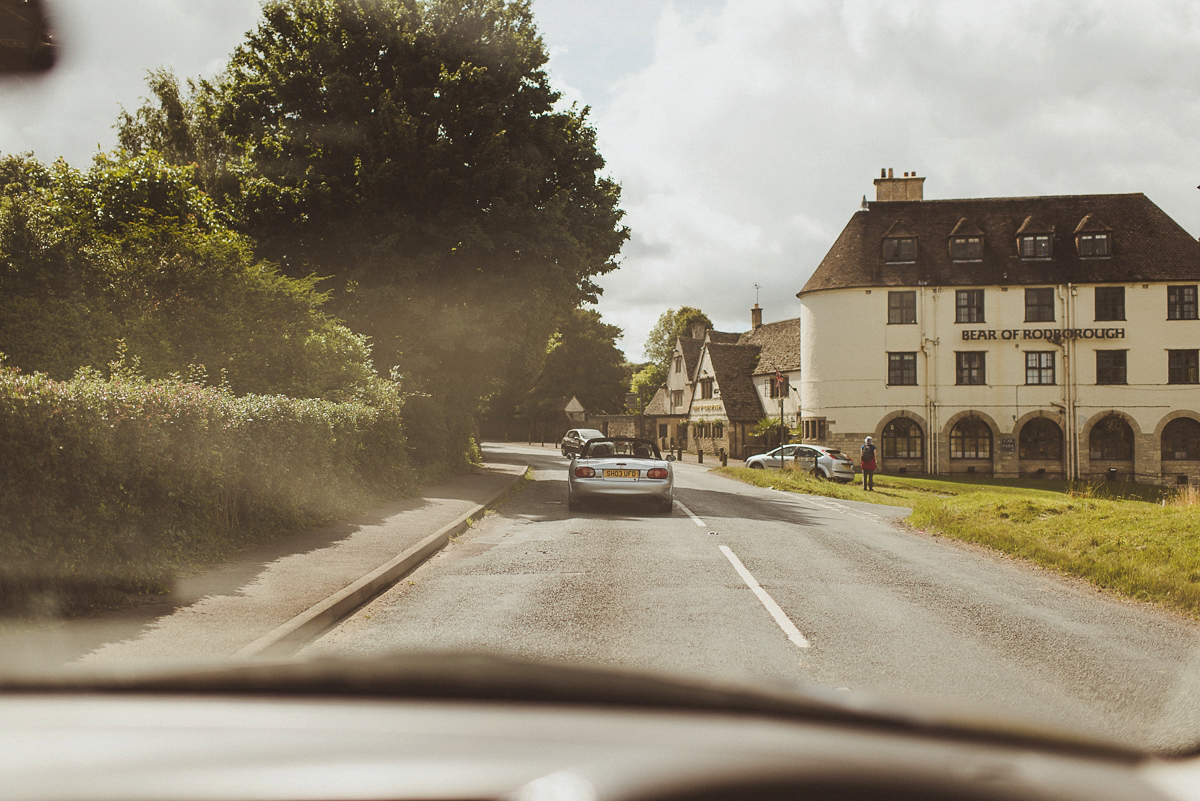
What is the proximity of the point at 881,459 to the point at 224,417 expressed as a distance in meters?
39.3

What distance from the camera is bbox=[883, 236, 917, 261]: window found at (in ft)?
149

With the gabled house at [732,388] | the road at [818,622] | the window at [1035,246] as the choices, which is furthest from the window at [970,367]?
the road at [818,622]

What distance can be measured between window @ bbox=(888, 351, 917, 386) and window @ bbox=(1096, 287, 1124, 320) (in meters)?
9.90

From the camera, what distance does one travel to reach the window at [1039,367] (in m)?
44.1

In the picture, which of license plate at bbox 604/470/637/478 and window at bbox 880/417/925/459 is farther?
window at bbox 880/417/925/459

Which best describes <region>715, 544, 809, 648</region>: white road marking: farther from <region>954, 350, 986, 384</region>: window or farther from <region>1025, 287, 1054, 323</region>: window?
<region>1025, 287, 1054, 323</region>: window

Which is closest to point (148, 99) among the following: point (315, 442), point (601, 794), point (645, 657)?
point (315, 442)

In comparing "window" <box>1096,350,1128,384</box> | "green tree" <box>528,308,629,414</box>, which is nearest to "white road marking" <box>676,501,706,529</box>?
"window" <box>1096,350,1128,384</box>

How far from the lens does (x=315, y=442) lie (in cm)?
1348

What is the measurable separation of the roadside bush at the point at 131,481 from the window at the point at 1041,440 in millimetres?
40636

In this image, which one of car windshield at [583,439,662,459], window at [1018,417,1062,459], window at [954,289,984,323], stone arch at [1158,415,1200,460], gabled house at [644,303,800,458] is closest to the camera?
car windshield at [583,439,662,459]

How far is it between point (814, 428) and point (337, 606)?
1610 inches

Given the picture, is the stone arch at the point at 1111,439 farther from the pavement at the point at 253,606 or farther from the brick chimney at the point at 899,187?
the pavement at the point at 253,606

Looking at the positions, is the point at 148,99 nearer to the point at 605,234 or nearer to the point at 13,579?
the point at 605,234
